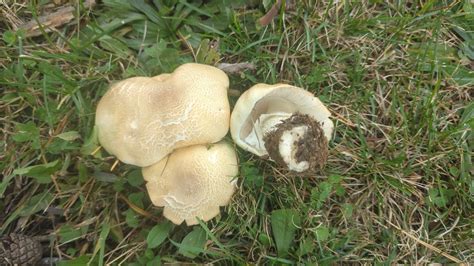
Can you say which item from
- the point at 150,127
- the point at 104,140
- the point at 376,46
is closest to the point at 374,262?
the point at 376,46

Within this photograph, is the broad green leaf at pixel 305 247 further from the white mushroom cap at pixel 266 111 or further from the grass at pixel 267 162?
the white mushroom cap at pixel 266 111

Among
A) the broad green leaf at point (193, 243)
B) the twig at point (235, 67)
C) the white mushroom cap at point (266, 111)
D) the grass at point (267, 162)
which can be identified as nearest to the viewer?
the white mushroom cap at point (266, 111)

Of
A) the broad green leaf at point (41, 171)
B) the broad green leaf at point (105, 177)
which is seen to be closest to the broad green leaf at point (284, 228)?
the broad green leaf at point (105, 177)

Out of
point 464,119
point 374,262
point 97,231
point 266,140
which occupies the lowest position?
point 374,262

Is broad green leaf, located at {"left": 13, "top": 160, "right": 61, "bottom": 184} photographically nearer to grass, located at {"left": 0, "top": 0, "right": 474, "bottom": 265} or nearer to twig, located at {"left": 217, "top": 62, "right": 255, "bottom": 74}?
grass, located at {"left": 0, "top": 0, "right": 474, "bottom": 265}

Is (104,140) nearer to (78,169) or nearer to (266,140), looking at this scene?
(78,169)

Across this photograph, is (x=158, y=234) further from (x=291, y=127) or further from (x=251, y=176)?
(x=291, y=127)
